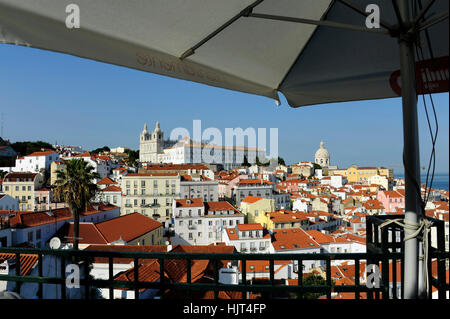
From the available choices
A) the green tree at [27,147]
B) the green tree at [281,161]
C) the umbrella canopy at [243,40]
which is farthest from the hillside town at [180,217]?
the green tree at [281,161]

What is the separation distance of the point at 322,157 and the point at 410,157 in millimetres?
104740

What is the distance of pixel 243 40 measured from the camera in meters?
1.99

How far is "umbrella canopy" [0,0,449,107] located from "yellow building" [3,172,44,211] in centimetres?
3992

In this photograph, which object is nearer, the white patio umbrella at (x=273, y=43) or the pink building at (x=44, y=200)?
the white patio umbrella at (x=273, y=43)

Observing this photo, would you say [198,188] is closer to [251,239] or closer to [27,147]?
A: [251,239]

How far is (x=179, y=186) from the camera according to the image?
121 ft

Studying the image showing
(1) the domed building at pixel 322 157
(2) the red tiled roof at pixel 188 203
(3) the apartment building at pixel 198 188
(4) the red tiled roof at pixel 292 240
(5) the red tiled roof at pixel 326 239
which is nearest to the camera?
(4) the red tiled roof at pixel 292 240

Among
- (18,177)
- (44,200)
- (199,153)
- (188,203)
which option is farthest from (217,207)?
(199,153)

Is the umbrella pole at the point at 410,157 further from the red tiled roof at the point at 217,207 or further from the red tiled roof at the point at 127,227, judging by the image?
the red tiled roof at the point at 217,207

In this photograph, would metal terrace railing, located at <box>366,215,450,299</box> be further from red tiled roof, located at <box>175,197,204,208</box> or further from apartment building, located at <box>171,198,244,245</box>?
red tiled roof, located at <box>175,197,204,208</box>

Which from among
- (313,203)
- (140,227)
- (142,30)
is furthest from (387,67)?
(313,203)

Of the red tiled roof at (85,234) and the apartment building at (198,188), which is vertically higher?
the apartment building at (198,188)

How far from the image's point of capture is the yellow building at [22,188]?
3488 centimetres

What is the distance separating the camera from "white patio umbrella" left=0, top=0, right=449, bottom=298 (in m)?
1.21
